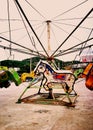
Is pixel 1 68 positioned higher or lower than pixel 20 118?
higher

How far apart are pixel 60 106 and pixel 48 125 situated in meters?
2.37

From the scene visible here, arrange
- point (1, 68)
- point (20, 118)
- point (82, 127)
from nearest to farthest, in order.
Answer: point (82, 127)
point (20, 118)
point (1, 68)

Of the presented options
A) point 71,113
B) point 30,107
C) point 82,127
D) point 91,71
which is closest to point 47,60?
point 30,107

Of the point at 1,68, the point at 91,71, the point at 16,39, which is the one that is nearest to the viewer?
the point at 91,71

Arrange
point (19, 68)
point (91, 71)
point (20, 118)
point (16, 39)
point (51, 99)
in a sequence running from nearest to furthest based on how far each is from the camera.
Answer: point (91, 71) < point (20, 118) < point (51, 99) < point (16, 39) < point (19, 68)

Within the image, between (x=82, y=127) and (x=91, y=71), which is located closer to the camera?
(x=82, y=127)

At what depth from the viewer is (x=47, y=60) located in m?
8.39

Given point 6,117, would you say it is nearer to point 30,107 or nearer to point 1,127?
point 1,127

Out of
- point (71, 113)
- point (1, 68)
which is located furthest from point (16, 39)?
point (71, 113)

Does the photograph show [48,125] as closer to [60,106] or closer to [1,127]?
[1,127]

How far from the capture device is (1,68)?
678 cm

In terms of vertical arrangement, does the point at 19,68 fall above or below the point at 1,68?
below

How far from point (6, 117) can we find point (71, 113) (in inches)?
72.9

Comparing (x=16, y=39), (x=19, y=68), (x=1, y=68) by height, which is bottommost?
(x=19, y=68)
